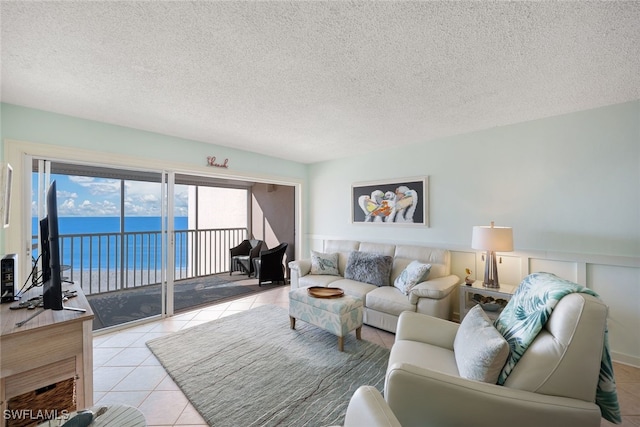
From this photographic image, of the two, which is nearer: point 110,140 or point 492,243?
point 492,243

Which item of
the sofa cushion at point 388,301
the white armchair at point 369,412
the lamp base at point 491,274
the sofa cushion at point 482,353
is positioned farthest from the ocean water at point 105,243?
the lamp base at point 491,274

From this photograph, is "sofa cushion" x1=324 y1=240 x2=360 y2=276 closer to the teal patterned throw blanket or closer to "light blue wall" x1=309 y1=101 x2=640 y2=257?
"light blue wall" x1=309 y1=101 x2=640 y2=257

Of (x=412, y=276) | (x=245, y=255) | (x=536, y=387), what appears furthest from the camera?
(x=245, y=255)

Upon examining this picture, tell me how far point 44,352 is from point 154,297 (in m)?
3.00

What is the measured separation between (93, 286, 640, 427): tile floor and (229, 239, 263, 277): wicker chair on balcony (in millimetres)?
2426

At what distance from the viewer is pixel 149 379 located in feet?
6.78

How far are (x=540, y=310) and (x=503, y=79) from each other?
166 centimetres

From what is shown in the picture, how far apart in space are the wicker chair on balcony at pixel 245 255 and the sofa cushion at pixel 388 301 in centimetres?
331

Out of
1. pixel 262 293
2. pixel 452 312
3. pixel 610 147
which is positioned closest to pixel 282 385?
pixel 452 312

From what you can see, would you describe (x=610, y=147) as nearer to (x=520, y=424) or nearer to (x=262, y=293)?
(x=520, y=424)

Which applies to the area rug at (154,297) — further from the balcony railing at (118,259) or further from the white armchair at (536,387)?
the white armchair at (536,387)

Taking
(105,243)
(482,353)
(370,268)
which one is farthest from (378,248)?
(105,243)

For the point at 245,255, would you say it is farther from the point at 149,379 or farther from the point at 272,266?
the point at 149,379

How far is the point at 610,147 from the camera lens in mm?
2377
